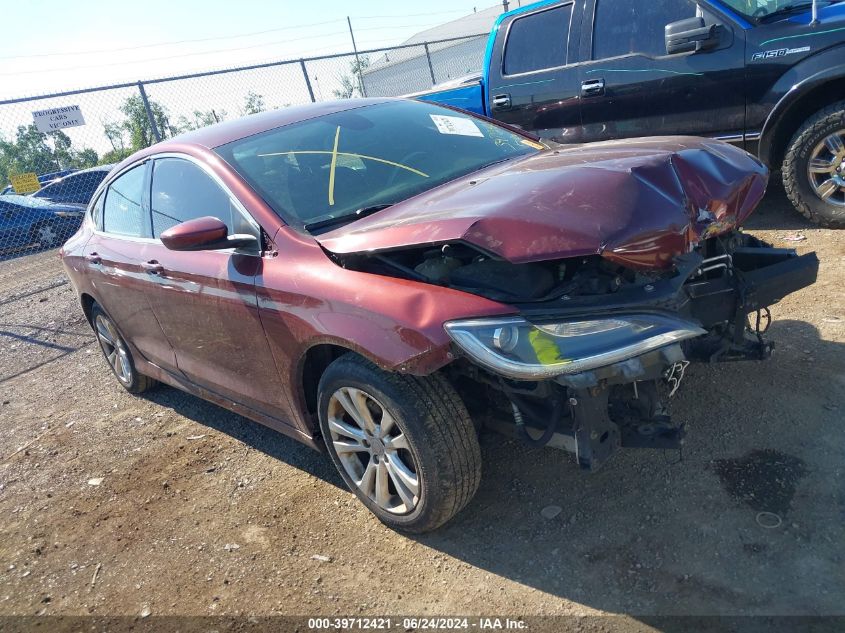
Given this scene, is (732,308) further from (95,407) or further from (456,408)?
(95,407)

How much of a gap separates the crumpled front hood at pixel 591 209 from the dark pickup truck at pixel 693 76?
2582 millimetres

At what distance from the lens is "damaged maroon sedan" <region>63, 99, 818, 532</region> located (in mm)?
2340

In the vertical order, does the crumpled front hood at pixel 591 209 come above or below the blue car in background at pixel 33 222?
above

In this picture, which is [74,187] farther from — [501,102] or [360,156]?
[360,156]

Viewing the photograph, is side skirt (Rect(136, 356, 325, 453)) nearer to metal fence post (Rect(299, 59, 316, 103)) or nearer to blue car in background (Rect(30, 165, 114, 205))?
metal fence post (Rect(299, 59, 316, 103))

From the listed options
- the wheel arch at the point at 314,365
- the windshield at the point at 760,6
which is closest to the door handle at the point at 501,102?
the windshield at the point at 760,6

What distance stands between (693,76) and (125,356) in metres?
5.04

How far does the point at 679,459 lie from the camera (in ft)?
10.1

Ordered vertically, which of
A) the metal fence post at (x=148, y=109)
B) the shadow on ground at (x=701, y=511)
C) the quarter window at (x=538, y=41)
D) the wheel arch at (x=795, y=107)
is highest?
the metal fence post at (x=148, y=109)

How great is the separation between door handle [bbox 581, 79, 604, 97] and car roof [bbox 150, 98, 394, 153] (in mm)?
2695

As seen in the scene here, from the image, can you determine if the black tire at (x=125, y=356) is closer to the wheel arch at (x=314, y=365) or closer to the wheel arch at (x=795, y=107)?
the wheel arch at (x=314, y=365)

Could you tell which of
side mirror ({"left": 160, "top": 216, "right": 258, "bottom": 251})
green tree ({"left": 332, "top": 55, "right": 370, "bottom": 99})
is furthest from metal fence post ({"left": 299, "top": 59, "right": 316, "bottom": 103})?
side mirror ({"left": 160, "top": 216, "right": 258, "bottom": 251})

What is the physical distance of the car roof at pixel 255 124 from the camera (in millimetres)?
3668

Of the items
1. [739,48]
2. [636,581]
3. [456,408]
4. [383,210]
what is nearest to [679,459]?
[636,581]
